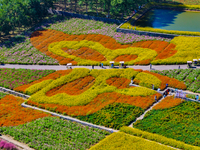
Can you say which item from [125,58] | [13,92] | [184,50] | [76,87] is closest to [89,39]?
[125,58]

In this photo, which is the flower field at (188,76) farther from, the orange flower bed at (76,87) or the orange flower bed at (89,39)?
the orange flower bed at (76,87)

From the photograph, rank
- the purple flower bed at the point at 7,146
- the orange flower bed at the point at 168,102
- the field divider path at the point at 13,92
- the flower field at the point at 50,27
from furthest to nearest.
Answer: the flower field at the point at 50,27 < the field divider path at the point at 13,92 < the orange flower bed at the point at 168,102 < the purple flower bed at the point at 7,146

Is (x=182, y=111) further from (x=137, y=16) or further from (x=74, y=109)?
(x=137, y=16)

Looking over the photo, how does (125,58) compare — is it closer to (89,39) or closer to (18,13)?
(89,39)

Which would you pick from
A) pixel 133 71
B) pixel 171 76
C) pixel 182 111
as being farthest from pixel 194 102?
pixel 133 71

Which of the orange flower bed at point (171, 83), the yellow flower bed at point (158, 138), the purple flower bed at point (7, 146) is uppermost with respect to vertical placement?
the orange flower bed at point (171, 83)

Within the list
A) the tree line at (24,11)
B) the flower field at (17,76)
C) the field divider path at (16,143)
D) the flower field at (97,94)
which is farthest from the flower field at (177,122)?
the tree line at (24,11)
